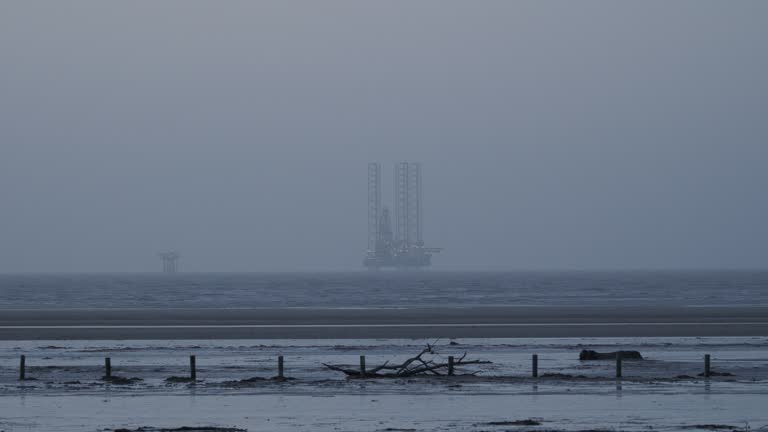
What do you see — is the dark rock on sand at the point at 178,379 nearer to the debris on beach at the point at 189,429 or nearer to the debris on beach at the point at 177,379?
the debris on beach at the point at 177,379

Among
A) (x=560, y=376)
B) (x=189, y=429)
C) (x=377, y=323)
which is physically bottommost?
(x=377, y=323)

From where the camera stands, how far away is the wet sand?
60750 mm

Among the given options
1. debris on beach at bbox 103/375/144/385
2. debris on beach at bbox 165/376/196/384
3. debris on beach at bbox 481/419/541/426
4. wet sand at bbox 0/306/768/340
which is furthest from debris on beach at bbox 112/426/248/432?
wet sand at bbox 0/306/768/340

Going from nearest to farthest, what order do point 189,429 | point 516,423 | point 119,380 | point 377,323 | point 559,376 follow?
point 189,429 → point 516,423 → point 119,380 → point 559,376 → point 377,323

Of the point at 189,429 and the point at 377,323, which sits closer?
the point at 189,429

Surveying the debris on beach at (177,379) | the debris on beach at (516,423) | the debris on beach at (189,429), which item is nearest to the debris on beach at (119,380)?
the debris on beach at (177,379)

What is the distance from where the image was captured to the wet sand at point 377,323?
60750 mm

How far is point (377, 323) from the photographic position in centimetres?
7225

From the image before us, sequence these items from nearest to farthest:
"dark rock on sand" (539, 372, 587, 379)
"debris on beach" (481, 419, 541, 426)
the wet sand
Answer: "debris on beach" (481, 419, 541, 426), "dark rock on sand" (539, 372, 587, 379), the wet sand

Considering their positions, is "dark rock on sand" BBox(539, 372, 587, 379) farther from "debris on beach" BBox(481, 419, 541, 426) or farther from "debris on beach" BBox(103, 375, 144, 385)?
"debris on beach" BBox(103, 375, 144, 385)

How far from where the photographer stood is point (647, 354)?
44906mm

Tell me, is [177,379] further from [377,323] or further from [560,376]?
[377,323]

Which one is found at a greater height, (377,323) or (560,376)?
(560,376)

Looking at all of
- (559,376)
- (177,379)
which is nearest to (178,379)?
(177,379)
